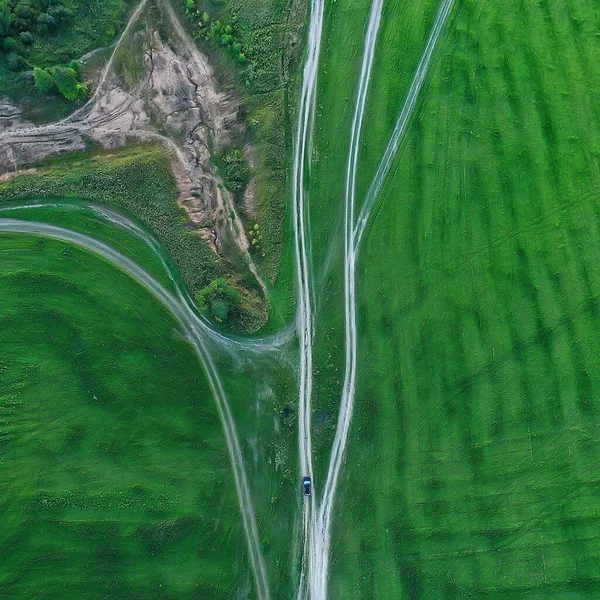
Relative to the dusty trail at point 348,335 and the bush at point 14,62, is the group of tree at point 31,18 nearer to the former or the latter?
the bush at point 14,62

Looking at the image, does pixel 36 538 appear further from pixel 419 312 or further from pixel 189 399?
pixel 419 312

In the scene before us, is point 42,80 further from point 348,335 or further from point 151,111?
point 348,335

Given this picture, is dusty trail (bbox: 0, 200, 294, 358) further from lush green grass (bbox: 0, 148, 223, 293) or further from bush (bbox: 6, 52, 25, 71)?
bush (bbox: 6, 52, 25, 71)

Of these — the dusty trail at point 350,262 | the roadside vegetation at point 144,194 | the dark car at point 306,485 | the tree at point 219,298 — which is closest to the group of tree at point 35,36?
the roadside vegetation at point 144,194

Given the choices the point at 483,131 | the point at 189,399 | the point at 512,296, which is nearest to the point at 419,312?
the point at 512,296

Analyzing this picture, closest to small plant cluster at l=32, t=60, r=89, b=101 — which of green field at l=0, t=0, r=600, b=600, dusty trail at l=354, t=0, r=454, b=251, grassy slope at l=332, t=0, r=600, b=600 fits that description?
green field at l=0, t=0, r=600, b=600

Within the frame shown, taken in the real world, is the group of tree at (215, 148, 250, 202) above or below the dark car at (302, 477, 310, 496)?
above

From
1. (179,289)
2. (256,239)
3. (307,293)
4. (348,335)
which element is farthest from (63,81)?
(348,335)
